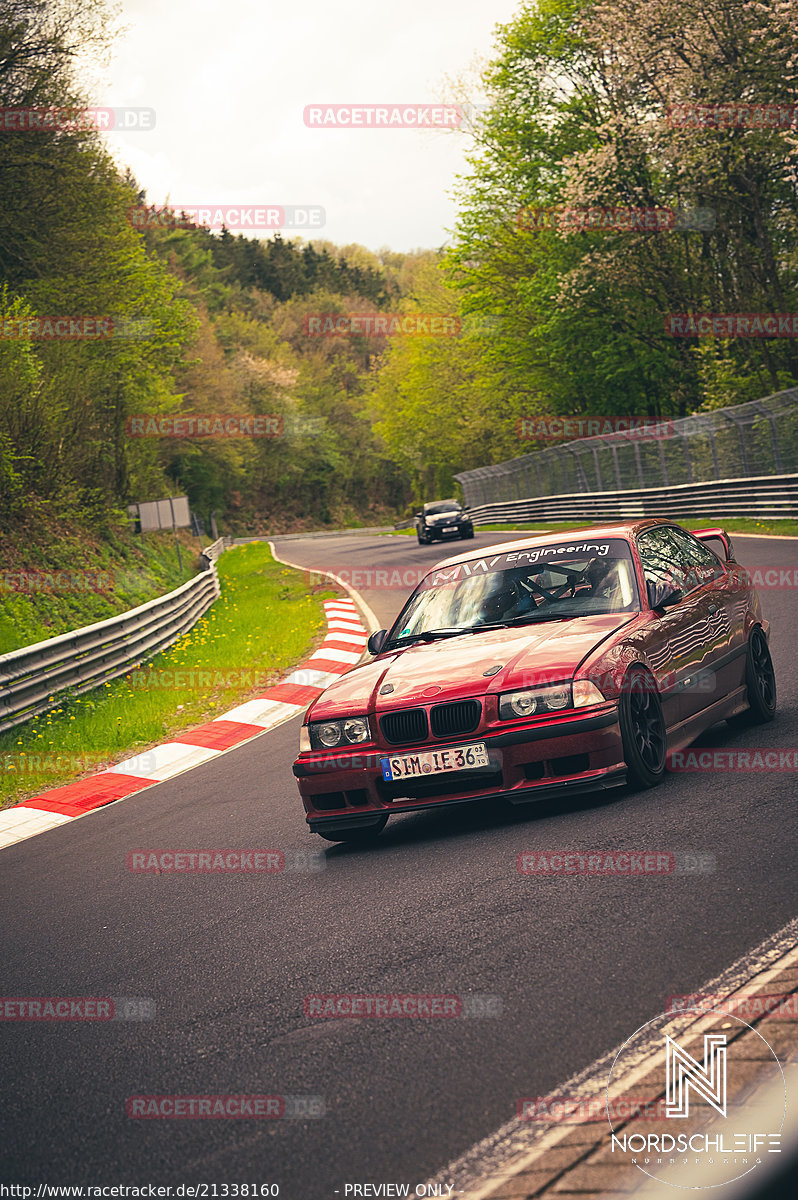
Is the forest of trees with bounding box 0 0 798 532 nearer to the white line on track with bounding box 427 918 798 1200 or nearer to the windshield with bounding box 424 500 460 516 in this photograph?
the windshield with bounding box 424 500 460 516

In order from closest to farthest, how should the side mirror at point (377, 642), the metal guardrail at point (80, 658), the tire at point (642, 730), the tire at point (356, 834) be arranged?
the tire at point (642, 730)
the tire at point (356, 834)
the side mirror at point (377, 642)
the metal guardrail at point (80, 658)

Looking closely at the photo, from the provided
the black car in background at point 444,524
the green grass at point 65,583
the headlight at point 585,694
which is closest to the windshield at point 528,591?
the headlight at point 585,694

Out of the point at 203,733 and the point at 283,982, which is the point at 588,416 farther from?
the point at 283,982

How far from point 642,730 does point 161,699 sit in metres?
9.09

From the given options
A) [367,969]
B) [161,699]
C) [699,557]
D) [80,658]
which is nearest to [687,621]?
[699,557]

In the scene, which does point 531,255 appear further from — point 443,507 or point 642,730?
point 642,730

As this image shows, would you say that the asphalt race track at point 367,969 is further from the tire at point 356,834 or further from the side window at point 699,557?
the side window at point 699,557

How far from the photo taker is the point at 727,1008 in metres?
3.30

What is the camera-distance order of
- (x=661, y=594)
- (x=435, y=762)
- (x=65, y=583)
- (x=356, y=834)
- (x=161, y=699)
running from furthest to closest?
1. (x=65, y=583)
2. (x=161, y=699)
3. (x=661, y=594)
4. (x=356, y=834)
5. (x=435, y=762)

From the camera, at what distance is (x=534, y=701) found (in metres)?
5.71

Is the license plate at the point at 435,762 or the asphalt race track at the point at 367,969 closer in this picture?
the asphalt race track at the point at 367,969

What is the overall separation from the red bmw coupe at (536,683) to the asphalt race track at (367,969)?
285 mm

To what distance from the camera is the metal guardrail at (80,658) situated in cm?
1194

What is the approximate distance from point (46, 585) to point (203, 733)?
7306 mm
